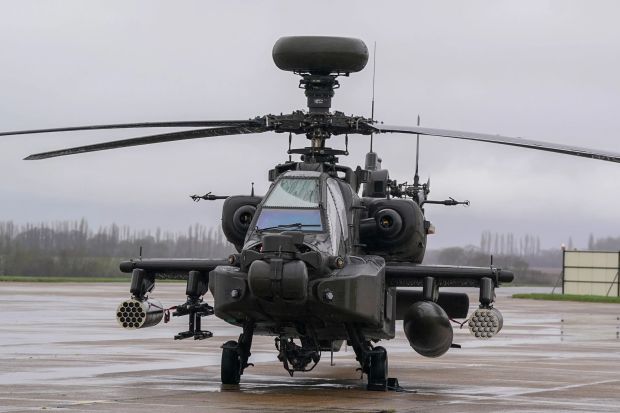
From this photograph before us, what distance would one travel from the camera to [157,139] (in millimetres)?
17250

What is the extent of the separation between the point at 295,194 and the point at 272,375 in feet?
12.5

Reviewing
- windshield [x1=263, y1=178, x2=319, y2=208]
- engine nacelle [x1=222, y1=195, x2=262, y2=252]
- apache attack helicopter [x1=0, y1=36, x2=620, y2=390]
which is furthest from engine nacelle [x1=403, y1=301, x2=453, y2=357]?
engine nacelle [x1=222, y1=195, x2=262, y2=252]

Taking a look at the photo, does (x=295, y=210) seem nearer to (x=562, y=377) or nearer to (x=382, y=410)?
(x=382, y=410)

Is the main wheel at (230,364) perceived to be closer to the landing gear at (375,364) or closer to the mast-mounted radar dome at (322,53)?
the landing gear at (375,364)

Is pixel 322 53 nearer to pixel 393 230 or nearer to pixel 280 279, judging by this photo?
pixel 393 230

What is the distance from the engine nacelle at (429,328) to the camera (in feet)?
54.7

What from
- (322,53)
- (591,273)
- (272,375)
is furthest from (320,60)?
(591,273)

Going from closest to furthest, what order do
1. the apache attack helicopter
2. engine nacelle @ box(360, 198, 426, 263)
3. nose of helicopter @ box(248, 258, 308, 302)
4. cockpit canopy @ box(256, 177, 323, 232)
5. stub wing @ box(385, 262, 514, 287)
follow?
nose of helicopter @ box(248, 258, 308, 302)
the apache attack helicopter
cockpit canopy @ box(256, 177, 323, 232)
stub wing @ box(385, 262, 514, 287)
engine nacelle @ box(360, 198, 426, 263)

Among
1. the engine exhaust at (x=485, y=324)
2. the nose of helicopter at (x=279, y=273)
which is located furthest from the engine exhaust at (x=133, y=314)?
the engine exhaust at (x=485, y=324)

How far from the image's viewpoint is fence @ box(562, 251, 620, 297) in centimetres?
6662

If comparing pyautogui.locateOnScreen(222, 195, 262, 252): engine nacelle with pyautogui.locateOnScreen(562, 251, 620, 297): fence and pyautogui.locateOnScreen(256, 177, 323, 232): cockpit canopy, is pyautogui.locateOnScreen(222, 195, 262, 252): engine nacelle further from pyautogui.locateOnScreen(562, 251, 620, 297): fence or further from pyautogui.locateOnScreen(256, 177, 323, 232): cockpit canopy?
pyautogui.locateOnScreen(562, 251, 620, 297): fence

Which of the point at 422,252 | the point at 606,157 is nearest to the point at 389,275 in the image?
the point at 422,252

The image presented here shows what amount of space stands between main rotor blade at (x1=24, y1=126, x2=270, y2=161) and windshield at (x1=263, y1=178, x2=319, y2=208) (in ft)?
3.68

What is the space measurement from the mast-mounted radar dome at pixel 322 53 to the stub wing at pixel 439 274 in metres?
2.80
